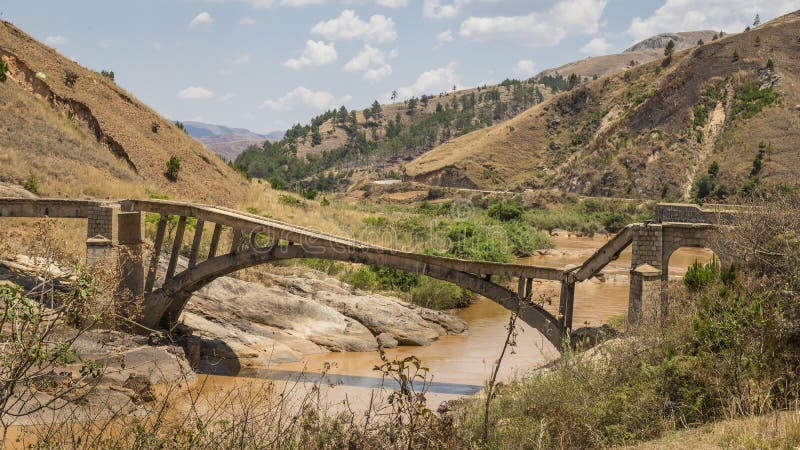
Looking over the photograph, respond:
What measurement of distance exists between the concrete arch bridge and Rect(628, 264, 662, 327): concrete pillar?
2cm

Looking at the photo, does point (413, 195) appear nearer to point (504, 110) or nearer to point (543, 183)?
point (543, 183)

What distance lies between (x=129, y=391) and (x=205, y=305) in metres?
7.37

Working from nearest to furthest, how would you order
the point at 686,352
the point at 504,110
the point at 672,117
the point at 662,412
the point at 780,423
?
the point at 780,423 < the point at 662,412 < the point at 686,352 < the point at 672,117 < the point at 504,110

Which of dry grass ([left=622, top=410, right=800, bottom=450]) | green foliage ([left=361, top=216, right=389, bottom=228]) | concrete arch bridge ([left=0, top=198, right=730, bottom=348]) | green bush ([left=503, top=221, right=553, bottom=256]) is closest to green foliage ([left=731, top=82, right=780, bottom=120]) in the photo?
green bush ([left=503, top=221, right=553, bottom=256])

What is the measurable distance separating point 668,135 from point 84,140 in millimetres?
63314

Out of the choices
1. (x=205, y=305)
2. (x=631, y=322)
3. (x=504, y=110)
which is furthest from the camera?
(x=504, y=110)

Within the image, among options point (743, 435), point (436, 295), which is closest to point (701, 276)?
point (743, 435)

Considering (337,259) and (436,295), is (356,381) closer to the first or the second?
(337,259)

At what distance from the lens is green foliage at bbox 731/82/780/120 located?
238 ft

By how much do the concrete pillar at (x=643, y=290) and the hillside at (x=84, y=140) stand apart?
75.2 feet

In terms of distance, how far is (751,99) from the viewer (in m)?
74.8

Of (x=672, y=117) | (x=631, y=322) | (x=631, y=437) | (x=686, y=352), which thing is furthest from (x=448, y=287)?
(x=672, y=117)

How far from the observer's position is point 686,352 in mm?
10523

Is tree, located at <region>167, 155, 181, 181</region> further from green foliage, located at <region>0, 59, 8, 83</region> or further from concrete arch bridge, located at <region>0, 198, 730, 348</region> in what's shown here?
concrete arch bridge, located at <region>0, 198, 730, 348</region>
